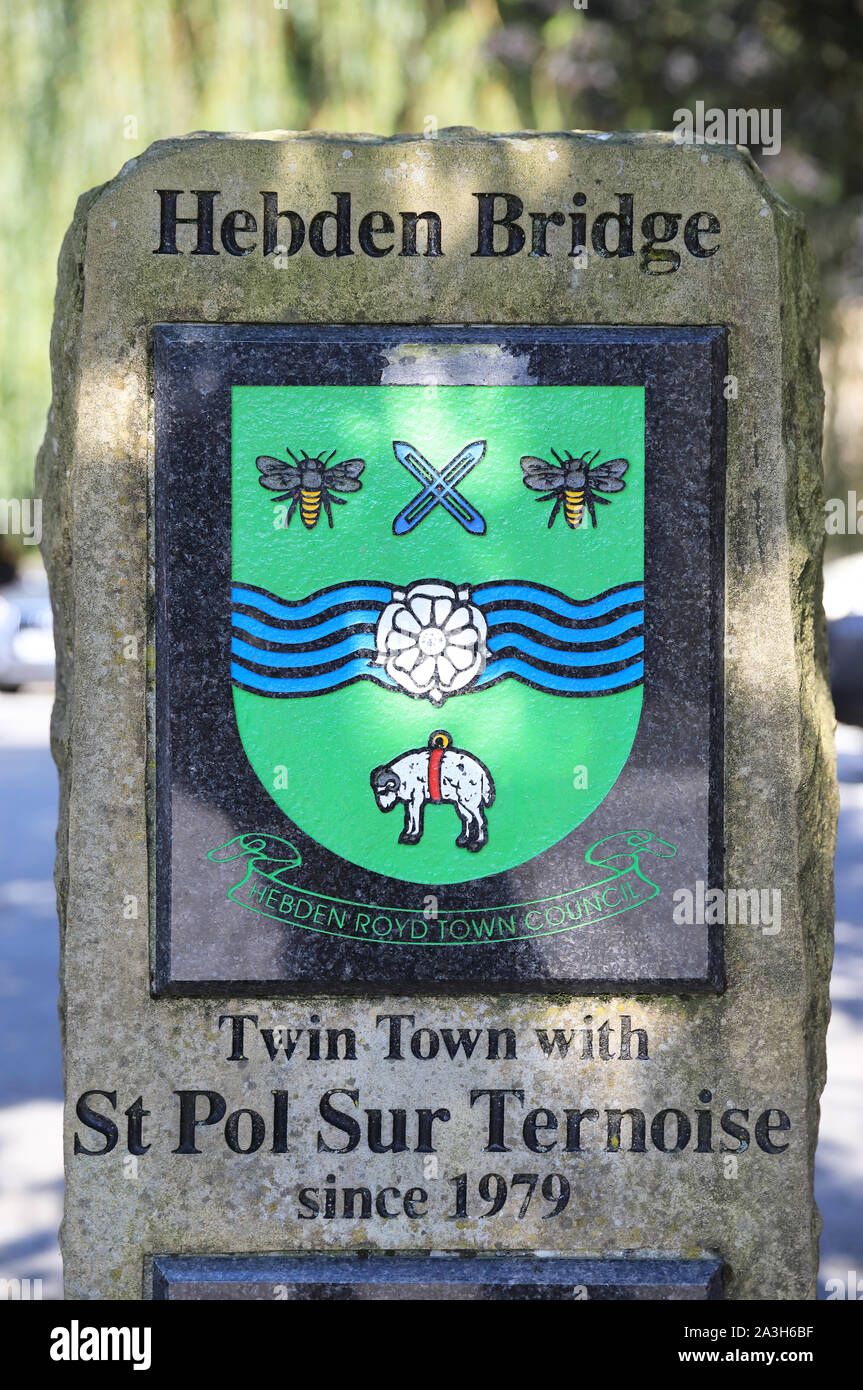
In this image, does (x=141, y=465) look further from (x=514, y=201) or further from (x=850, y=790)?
(x=850, y=790)

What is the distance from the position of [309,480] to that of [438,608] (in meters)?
0.30

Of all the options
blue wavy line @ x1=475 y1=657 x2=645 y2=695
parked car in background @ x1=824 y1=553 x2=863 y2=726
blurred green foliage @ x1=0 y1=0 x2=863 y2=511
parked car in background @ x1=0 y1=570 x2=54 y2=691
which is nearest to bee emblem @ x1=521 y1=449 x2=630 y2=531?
blue wavy line @ x1=475 y1=657 x2=645 y2=695

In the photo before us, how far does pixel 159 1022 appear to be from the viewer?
7.24 ft

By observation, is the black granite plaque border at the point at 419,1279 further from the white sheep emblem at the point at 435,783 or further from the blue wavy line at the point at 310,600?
the blue wavy line at the point at 310,600

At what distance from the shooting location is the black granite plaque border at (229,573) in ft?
7.13

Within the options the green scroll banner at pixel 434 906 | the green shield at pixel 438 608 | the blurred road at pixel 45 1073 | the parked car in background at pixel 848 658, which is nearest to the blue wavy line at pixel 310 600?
the green shield at pixel 438 608

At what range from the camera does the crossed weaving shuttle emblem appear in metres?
2.18

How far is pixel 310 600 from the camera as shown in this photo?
219 centimetres

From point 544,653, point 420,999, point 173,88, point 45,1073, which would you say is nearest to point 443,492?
point 544,653

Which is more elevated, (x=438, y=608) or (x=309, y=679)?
(x=438, y=608)

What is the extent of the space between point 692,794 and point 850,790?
7.04m

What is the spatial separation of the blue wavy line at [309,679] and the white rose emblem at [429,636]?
0.03 m

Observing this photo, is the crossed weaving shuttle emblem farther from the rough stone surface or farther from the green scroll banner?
the green scroll banner

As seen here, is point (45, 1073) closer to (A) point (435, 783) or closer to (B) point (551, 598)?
(A) point (435, 783)
